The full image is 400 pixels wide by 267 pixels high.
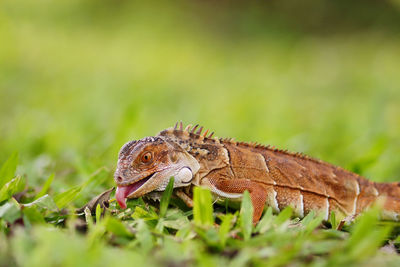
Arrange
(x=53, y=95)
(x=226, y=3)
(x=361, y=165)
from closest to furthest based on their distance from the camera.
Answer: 1. (x=361, y=165)
2. (x=53, y=95)
3. (x=226, y=3)

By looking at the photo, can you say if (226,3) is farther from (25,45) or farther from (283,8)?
(25,45)

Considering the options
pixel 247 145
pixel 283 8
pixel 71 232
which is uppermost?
pixel 283 8

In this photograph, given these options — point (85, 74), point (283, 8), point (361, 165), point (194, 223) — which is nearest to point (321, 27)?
point (283, 8)

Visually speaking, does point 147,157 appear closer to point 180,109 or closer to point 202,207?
point 202,207

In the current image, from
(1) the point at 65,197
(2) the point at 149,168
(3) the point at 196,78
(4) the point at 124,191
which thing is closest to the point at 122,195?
(4) the point at 124,191

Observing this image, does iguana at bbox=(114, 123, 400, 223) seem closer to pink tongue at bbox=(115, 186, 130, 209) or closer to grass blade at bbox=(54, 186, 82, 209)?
pink tongue at bbox=(115, 186, 130, 209)

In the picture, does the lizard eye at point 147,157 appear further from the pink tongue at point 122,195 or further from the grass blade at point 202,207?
the grass blade at point 202,207

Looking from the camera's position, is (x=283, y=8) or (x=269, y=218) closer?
(x=269, y=218)
